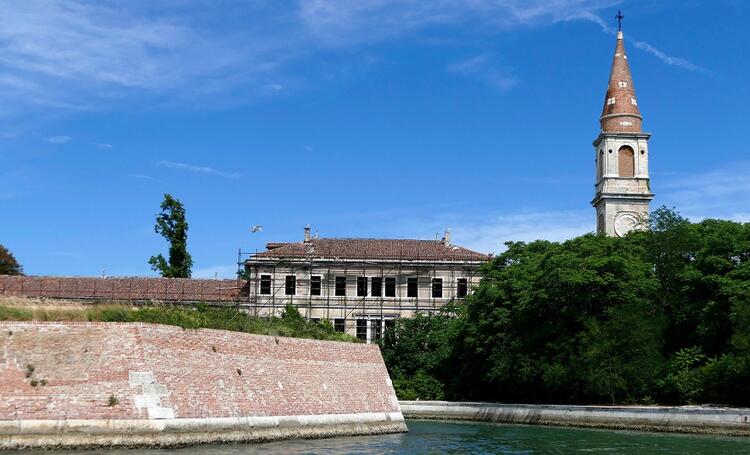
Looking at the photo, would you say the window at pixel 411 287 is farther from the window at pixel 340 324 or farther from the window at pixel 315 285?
the window at pixel 315 285

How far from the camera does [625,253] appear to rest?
45219mm

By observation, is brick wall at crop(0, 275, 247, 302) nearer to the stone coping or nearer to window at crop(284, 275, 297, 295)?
window at crop(284, 275, 297, 295)

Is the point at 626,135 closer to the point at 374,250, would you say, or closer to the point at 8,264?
the point at 374,250

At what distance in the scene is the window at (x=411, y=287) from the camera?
6206 cm

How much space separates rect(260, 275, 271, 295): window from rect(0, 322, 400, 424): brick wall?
3227 cm

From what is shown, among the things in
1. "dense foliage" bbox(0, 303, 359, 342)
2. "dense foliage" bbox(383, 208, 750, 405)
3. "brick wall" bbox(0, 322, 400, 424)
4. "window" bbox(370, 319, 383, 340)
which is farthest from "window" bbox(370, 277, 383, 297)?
"brick wall" bbox(0, 322, 400, 424)

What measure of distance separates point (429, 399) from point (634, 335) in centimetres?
1351

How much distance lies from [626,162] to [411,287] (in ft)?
62.5

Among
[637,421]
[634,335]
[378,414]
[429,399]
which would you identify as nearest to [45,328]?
[378,414]

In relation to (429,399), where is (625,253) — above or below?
above

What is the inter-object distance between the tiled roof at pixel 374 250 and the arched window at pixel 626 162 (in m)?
13.0

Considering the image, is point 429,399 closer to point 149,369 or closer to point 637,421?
point 637,421

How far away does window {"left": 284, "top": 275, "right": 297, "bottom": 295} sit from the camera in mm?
61969

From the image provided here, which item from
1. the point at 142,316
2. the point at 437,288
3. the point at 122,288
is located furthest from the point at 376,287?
the point at 142,316
